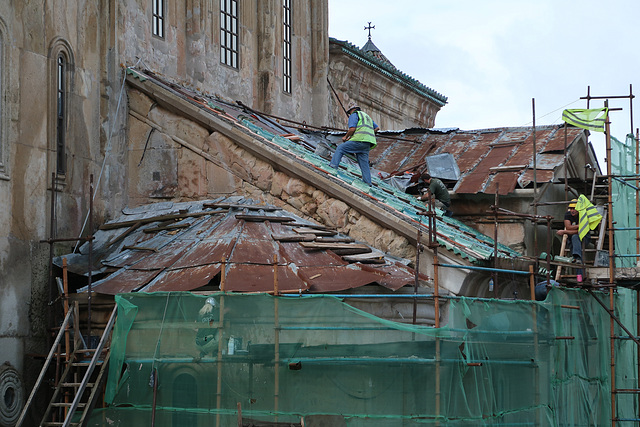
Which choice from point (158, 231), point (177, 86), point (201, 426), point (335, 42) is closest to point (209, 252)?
point (158, 231)

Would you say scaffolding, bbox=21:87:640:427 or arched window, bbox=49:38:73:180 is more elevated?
arched window, bbox=49:38:73:180

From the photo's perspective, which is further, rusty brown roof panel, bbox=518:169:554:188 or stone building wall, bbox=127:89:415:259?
rusty brown roof panel, bbox=518:169:554:188

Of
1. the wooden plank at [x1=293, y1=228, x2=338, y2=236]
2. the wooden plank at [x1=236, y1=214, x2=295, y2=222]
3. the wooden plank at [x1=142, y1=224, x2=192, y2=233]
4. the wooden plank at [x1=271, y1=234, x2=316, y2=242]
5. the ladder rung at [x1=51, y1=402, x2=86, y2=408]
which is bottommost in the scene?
the ladder rung at [x1=51, y1=402, x2=86, y2=408]

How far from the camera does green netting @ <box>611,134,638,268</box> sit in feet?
70.5

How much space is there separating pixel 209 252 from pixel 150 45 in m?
6.49

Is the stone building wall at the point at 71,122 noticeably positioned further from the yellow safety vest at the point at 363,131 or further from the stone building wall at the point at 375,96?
the stone building wall at the point at 375,96

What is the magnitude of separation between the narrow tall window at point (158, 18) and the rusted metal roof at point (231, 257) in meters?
4.83

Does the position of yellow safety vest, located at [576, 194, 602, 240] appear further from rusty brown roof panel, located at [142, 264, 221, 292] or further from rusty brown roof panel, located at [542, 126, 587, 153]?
rusty brown roof panel, located at [142, 264, 221, 292]

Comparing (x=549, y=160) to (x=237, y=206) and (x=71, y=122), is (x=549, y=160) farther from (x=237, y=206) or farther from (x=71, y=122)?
(x=71, y=122)

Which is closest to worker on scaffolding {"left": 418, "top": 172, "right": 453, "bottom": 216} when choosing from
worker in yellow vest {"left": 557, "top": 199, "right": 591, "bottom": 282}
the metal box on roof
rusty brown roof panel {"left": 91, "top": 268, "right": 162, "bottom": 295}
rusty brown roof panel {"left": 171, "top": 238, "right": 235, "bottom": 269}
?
the metal box on roof

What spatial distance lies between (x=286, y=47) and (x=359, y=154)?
6.86m

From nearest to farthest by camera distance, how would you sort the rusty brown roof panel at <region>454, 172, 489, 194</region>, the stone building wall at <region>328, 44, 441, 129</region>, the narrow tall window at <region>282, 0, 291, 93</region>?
1. the rusty brown roof panel at <region>454, 172, 489, 194</region>
2. the narrow tall window at <region>282, 0, 291, 93</region>
3. the stone building wall at <region>328, 44, 441, 129</region>

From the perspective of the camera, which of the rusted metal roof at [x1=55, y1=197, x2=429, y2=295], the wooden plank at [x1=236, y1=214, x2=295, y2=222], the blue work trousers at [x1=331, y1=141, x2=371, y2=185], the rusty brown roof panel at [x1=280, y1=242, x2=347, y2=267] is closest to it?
the rusted metal roof at [x1=55, y1=197, x2=429, y2=295]

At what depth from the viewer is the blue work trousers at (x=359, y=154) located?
20969mm
